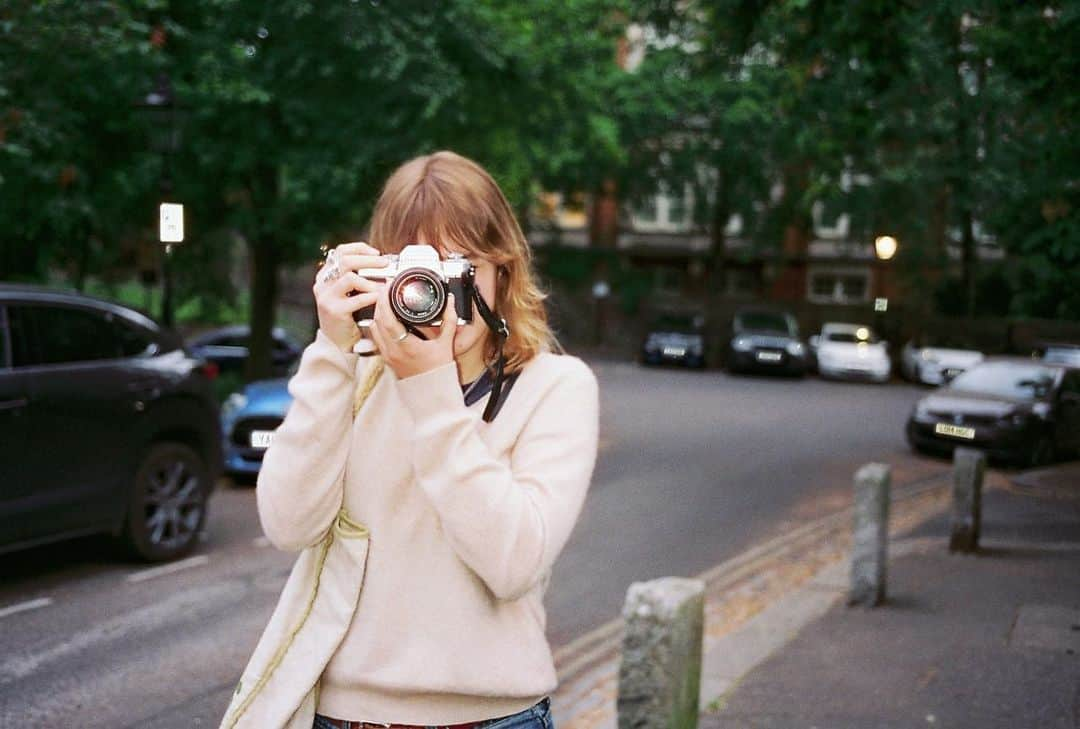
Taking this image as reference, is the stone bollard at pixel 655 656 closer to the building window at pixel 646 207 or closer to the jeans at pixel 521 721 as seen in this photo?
the jeans at pixel 521 721

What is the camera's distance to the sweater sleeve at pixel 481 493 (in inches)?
66.4

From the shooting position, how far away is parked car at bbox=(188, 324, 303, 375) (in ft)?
64.4

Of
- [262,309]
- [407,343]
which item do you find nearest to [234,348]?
[262,309]

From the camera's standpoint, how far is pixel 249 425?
422 inches

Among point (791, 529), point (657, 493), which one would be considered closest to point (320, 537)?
point (791, 529)

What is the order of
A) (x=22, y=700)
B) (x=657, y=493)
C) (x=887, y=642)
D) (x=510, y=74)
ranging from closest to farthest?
(x=22, y=700) < (x=887, y=642) < (x=657, y=493) < (x=510, y=74)

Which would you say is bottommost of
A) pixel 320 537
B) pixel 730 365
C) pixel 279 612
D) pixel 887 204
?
pixel 730 365

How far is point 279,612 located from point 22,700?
3.77m

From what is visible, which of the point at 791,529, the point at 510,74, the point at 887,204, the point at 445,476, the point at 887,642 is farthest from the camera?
the point at 887,204

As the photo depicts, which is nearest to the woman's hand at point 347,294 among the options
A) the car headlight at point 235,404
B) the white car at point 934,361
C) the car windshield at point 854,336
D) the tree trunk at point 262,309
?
the car headlight at point 235,404

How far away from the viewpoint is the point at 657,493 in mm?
11688

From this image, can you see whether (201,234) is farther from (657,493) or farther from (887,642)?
(887,642)

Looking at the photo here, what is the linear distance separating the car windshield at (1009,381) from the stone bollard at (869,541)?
8580mm

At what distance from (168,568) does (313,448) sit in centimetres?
639
